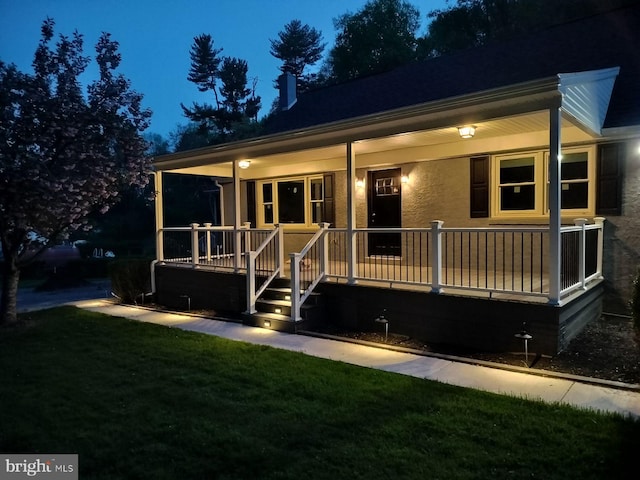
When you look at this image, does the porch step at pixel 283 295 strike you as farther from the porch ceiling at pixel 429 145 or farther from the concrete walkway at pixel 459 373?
the porch ceiling at pixel 429 145

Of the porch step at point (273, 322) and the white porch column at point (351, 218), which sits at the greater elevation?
the white porch column at point (351, 218)

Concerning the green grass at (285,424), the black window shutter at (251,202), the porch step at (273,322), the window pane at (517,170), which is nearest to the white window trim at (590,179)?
the window pane at (517,170)

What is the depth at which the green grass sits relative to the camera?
3119 millimetres

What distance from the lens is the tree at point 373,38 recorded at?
91.2ft

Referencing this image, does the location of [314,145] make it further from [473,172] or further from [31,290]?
[31,290]

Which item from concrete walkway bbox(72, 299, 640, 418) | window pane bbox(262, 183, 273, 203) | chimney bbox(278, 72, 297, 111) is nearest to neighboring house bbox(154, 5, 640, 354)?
window pane bbox(262, 183, 273, 203)

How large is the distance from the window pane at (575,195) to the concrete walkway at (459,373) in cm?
378

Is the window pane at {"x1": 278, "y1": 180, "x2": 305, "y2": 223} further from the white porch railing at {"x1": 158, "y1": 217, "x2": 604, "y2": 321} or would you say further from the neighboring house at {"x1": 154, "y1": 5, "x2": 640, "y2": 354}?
the white porch railing at {"x1": 158, "y1": 217, "x2": 604, "y2": 321}

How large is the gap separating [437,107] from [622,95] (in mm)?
4007

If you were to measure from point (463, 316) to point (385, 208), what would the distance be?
4.16m

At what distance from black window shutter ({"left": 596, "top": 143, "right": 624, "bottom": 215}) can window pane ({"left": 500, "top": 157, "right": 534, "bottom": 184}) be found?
1.03 meters

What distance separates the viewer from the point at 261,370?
17.1ft

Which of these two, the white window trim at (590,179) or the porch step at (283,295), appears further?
the porch step at (283,295)

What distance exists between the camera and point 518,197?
812cm
